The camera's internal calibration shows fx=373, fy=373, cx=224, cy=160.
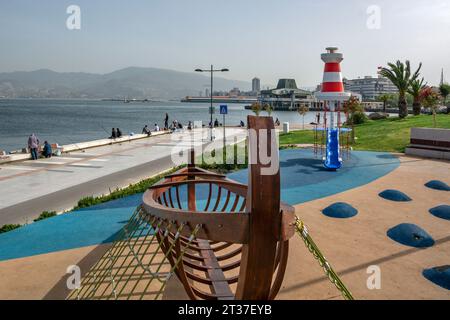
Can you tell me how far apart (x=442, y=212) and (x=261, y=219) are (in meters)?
11.9

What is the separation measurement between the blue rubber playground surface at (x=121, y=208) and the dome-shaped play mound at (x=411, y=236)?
204 inches

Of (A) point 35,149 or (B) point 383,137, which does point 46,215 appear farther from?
(B) point 383,137

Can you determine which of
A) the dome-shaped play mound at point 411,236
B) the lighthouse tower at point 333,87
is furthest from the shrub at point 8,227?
the lighthouse tower at point 333,87

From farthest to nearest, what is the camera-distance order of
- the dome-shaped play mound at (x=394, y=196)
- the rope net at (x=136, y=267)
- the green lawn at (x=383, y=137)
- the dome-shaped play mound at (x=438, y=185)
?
the green lawn at (x=383, y=137), the dome-shaped play mound at (x=438, y=185), the dome-shaped play mound at (x=394, y=196), the rope net at (x=136, y=267)

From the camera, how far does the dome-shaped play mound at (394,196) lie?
53.9ft

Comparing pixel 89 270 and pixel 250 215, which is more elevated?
pixel 250 215

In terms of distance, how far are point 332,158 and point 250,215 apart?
62.0 feet

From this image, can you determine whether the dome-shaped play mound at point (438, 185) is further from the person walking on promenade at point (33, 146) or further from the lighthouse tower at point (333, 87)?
the person walking on promenade at point (33, 146)

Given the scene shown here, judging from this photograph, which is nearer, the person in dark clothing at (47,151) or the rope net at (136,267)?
the rope net at (136,267)

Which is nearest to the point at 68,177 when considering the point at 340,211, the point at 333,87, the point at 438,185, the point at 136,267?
the point at 340,211

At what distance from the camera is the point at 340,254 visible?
1125 centimetres

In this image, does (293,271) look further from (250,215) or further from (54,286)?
(54,286)

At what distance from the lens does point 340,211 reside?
14664 millimetres

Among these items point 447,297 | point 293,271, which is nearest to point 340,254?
point 293,271
